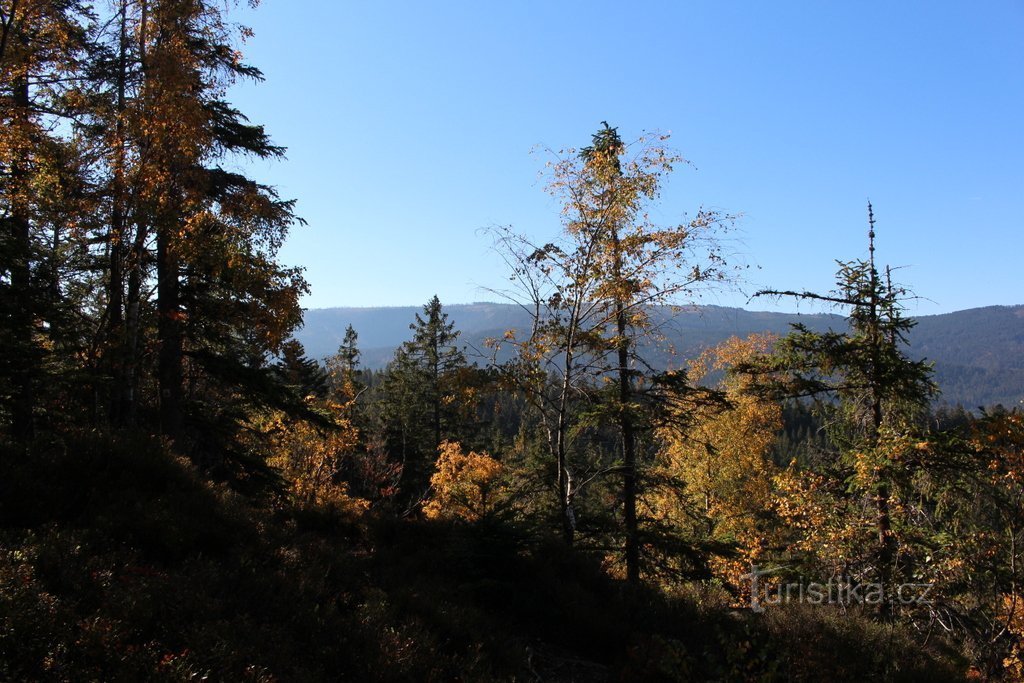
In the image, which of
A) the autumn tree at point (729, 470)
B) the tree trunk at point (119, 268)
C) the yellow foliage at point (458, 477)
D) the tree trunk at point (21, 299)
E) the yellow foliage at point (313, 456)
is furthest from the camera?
the yellow foliage at point (458, 477)

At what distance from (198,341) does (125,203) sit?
12.4ft

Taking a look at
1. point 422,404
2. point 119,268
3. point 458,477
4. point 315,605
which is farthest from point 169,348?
point 422,404

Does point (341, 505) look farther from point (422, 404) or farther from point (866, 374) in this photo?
point (422, 404)

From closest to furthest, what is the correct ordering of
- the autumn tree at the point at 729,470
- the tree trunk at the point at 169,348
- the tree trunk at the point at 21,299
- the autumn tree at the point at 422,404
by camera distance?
the tree trunk at the point at 21,299, the tree trunk at the point at 169,348, the autumn tree at the point at 729,470, the autumn tree at the point at 422,404

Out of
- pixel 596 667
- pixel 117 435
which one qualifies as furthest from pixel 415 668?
pixel 117 435

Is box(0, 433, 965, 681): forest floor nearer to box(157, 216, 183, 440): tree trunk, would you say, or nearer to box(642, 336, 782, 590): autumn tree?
box(157, 216, 183, 440): tree trunk

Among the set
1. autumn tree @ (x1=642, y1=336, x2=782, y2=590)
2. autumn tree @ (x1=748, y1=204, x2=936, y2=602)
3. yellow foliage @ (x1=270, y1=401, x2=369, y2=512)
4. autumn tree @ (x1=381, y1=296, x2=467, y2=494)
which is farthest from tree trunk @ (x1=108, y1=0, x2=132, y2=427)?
autumn tree @ (x1=381, y1=296, x2=467, y2=494)

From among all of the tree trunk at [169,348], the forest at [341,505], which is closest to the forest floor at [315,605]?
the forest at [341,505]

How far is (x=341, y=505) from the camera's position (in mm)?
11281

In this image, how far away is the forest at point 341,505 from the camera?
5.39 m

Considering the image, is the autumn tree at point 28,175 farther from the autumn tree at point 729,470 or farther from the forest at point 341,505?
the autumn tree at point 729,470

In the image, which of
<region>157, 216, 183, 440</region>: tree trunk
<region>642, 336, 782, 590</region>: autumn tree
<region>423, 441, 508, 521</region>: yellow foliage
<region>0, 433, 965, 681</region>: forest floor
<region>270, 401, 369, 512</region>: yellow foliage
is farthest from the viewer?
<region>423, 441, 508, 521</region>: yellow foliage

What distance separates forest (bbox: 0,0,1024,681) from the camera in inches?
212

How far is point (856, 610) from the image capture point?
9.65 m
